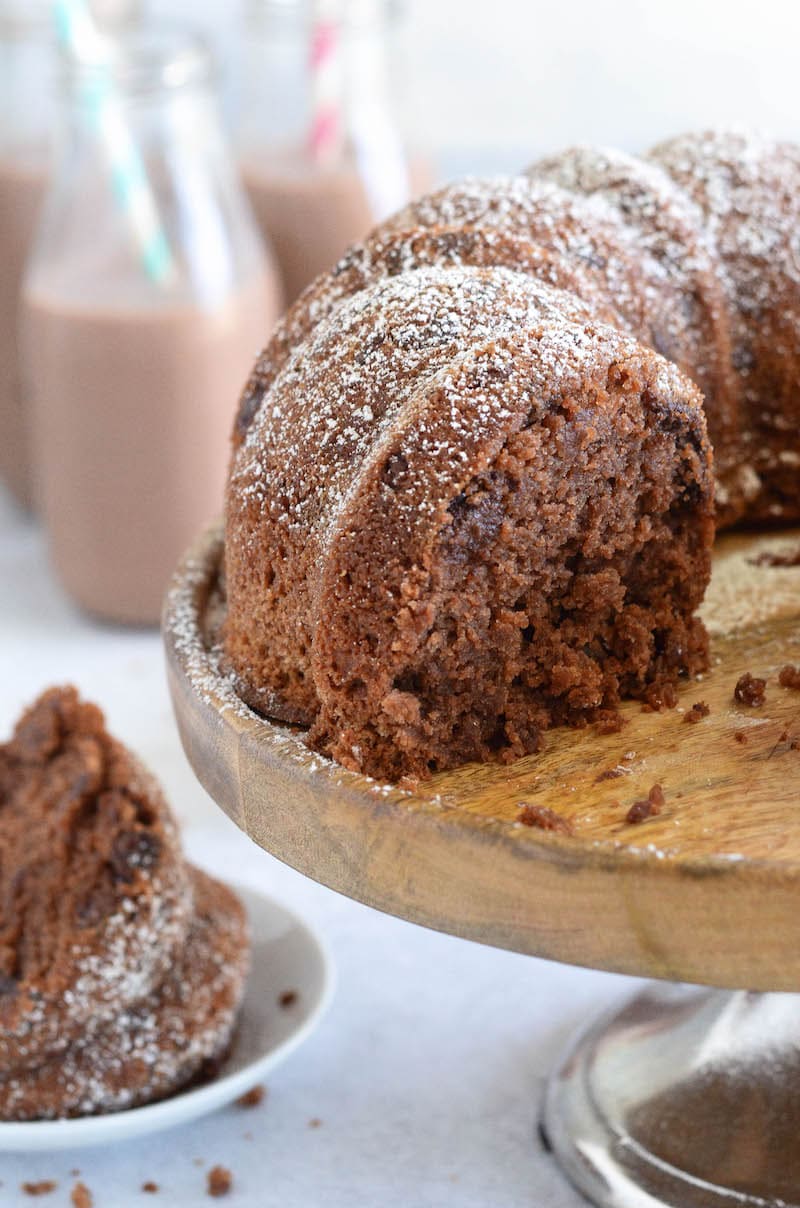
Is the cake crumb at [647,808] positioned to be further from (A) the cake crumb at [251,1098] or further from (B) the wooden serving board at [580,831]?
(A) the cake crumb at [251,1098]

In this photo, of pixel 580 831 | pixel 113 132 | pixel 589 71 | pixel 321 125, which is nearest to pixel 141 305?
pixel 113 132

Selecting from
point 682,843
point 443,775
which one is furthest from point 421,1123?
point 682,843

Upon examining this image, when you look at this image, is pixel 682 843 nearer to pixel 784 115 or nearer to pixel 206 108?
pixel 206 108

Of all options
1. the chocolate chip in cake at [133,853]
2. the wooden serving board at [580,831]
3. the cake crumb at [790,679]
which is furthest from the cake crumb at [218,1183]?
the cake crumb at [790,679]

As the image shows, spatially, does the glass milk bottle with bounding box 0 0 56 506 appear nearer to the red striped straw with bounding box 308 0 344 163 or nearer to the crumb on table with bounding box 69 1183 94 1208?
the red striped straw with bounding box 308 0 344 163

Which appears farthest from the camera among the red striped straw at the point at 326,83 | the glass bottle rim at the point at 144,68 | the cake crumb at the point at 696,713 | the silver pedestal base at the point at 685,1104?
the red striped straw at the point at 326,83

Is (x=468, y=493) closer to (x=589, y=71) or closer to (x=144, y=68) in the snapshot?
(x=144, y=68)
